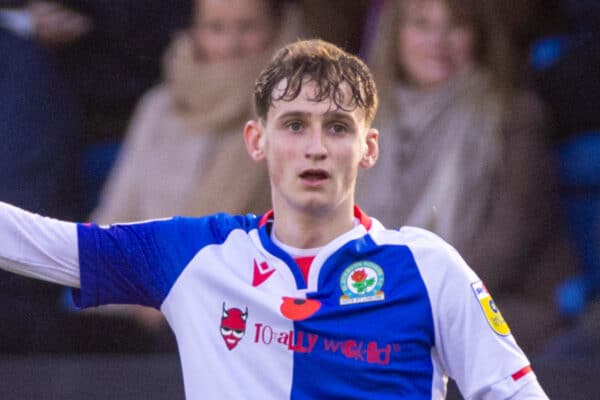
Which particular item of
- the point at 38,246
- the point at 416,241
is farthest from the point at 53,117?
Answer: the point at 416,241

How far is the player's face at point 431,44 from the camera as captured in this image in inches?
184

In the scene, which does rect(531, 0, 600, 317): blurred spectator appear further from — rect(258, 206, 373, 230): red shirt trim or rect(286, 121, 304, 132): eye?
rect(286, 121, 304, 132): eye

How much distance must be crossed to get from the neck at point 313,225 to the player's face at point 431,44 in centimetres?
189

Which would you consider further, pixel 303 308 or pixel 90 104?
pixel 90 104

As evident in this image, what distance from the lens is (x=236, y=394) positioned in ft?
8.98

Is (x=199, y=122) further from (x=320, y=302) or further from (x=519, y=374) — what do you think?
(x=519, y=374)

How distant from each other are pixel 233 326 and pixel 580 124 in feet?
7.61

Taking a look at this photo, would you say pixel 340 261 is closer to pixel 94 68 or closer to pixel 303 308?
pixel 303 308

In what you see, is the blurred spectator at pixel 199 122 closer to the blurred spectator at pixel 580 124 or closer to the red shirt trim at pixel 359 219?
the blurred spectator at pixel 580 124

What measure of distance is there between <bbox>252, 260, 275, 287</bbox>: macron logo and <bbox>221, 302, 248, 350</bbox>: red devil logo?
0.08 metres

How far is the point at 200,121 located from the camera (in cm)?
489

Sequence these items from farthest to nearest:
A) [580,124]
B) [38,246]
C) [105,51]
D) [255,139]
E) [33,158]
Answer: [105,51] < [33,158] < [580,124] < [255,139] < [38,246]

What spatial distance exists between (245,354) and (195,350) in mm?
119

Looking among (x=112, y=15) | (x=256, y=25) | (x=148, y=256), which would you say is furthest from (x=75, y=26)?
(x=148, y=256)
